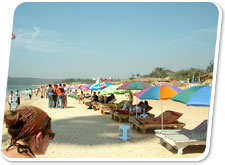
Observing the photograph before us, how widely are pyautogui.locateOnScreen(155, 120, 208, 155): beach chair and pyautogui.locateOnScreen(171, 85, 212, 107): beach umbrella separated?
1097mm

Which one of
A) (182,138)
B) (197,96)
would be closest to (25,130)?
(197,96)

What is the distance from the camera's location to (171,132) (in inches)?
225

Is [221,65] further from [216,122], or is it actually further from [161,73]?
[161,73]

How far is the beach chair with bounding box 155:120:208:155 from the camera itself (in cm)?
489

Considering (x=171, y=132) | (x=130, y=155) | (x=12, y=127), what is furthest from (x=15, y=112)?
(x=171, y=132)

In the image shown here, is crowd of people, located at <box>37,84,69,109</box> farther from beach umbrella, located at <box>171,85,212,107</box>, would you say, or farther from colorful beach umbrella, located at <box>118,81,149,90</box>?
beach umbrella, located at <box>171,85,212,107</box>

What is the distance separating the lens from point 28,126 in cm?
148

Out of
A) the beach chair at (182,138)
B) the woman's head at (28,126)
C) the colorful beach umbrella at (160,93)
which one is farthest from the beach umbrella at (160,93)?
the woman's head at (28,126)

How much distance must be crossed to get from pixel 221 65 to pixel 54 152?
4.24 m

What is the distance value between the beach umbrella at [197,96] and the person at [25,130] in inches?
134

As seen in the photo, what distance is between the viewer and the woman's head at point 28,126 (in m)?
1.46

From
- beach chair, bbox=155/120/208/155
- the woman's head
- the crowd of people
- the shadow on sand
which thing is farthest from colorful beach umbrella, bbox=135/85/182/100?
the crowd of people

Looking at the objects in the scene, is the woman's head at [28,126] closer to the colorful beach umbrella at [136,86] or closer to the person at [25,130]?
the person at [25,130]

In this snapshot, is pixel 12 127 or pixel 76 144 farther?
pixel 76 144
